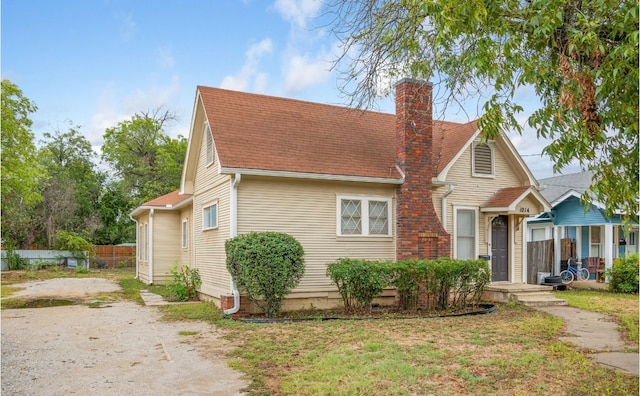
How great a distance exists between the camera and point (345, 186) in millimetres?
12102

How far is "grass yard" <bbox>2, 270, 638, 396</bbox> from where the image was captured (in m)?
5.32

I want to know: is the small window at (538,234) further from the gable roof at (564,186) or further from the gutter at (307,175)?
the gutter at (307,175)

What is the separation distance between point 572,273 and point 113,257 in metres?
25.9

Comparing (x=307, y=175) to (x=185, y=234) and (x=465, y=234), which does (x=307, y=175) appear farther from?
(x=185, y=234)

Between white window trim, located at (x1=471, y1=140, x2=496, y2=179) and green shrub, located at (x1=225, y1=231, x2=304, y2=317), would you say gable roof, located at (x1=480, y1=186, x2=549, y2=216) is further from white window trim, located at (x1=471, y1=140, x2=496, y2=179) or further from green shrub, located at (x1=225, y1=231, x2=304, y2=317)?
green shrub, located at (x1=225, y1=231, x2=304, y2=317)

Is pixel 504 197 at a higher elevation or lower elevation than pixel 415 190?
lower

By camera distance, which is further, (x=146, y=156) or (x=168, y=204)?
(x=146, y=156)

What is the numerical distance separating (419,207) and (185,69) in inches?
340

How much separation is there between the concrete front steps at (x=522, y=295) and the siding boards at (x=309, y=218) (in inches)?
132

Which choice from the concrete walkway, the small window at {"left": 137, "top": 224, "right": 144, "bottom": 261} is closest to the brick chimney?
the concrete walkway

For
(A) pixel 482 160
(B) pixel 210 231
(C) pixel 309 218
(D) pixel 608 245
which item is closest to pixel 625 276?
(D) pixel 608 245

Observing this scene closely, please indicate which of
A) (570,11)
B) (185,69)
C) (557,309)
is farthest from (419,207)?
(185,69)

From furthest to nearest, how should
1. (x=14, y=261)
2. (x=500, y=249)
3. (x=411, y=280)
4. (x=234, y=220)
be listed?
(x=14, y=261) < (x=500, y=249) < (x=234, y=220) < (x=411, y=280)

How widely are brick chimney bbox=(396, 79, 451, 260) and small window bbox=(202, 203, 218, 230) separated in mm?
4614
